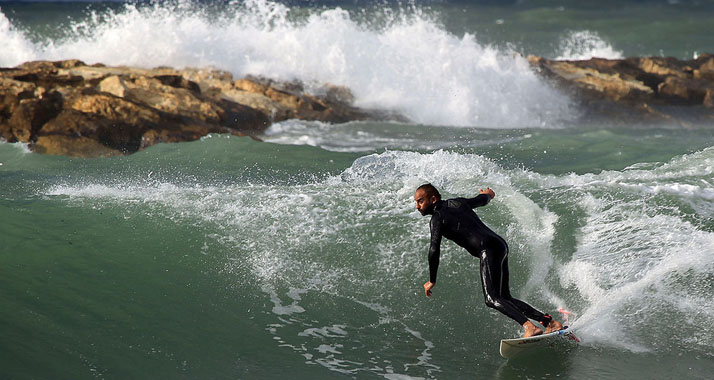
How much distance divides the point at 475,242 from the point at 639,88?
16.2 metres

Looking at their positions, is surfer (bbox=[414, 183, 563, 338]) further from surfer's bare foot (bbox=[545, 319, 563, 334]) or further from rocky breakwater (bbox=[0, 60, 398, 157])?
rocky breakwater (bbox=[0, 60, 398, 157])

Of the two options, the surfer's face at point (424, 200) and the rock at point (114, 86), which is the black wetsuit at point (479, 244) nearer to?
the surfer's face at point (424, 200)

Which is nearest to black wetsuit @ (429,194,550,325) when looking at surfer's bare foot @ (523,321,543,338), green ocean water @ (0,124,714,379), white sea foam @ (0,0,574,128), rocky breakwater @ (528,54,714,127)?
surfer's bare foot @ (523,321,543,338)

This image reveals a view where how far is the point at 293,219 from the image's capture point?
→ 7316 mm

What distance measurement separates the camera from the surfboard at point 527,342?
5323 mm

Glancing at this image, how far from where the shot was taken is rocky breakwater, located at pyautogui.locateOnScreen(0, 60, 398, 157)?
12062mm

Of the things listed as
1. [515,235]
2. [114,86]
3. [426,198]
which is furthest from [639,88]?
[426,198]

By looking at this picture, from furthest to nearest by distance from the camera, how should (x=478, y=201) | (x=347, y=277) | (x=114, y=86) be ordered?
1. (x=114, y=86)
2. (x=347, y=277)
3. (x=478, y=201)

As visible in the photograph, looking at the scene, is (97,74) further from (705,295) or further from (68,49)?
(705,295)

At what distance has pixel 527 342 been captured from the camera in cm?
537

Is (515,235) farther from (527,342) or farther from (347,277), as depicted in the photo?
(527,342)

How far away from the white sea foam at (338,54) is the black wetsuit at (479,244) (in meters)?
12.2

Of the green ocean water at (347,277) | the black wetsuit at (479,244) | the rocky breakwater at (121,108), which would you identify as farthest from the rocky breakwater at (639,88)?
the black wetsuit at (479,244)

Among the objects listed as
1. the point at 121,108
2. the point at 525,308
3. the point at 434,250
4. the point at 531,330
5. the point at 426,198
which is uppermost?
the point at 426,198
